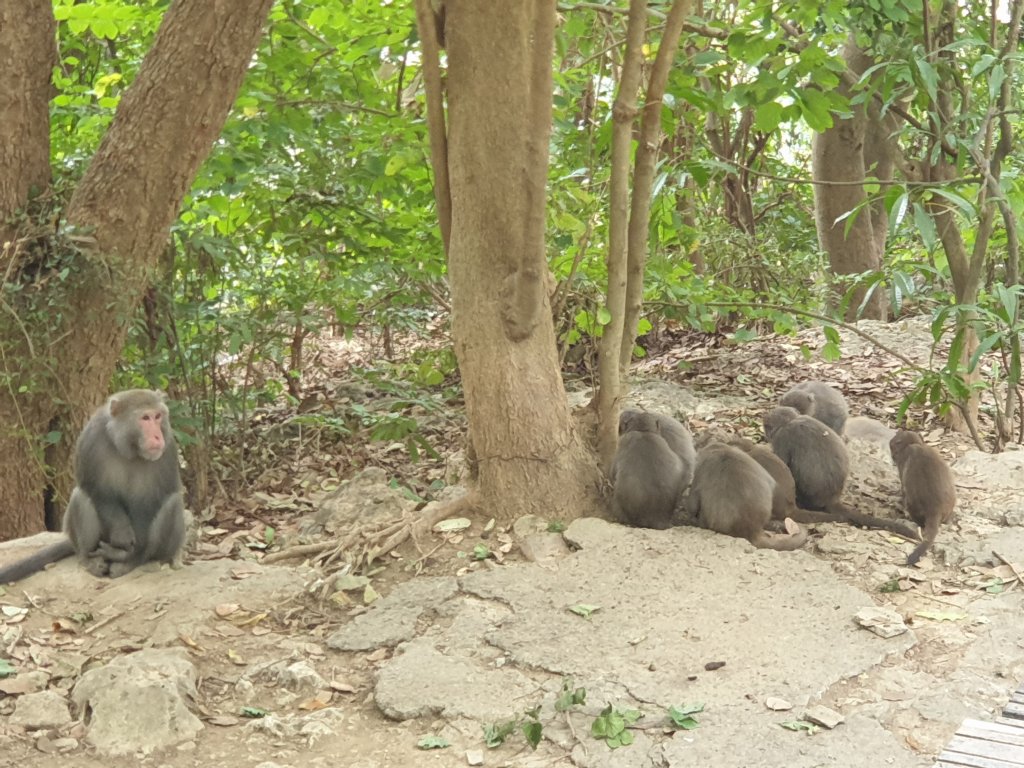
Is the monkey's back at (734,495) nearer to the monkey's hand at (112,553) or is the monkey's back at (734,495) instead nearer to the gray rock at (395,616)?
the gray rock at (395,616)

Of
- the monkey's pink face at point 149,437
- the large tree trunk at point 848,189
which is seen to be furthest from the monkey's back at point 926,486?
the large tree trunk at point 848,189

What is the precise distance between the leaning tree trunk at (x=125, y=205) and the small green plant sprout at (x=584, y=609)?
9.83ft

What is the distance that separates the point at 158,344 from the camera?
22.2 feet

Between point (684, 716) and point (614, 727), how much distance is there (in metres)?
0.25

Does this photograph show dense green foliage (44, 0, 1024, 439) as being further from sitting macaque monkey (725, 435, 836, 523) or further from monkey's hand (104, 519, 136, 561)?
monkey's hand (104, 519, 136, 561)

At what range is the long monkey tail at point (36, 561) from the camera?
198 inches

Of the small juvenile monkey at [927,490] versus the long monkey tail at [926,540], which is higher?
the small juvenile monkey at [927,490]

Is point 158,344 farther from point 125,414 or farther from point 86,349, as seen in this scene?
point 125,414

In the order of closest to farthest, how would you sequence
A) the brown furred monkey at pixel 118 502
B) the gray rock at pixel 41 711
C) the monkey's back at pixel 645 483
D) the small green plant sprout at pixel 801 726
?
the small green plant sprout at pixel 801 726 < the gray rock at pixel 41 711 < the brown furred monkey at pixel 118 502 < the monkey's back at pixel 645 483

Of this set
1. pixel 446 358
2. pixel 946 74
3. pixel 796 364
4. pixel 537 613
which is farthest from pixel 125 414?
pixel 796 364

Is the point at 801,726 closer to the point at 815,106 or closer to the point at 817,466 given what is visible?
the point at 817,466

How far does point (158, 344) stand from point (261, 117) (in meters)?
1.55

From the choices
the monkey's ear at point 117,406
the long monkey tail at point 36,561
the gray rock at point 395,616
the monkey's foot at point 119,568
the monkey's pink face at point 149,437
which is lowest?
the gray rock at point 395,616

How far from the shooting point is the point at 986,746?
318 cm
